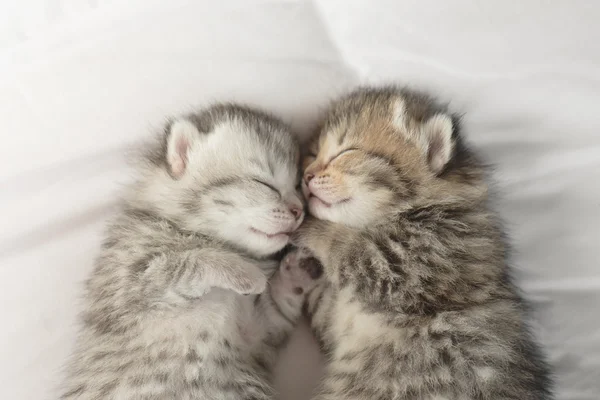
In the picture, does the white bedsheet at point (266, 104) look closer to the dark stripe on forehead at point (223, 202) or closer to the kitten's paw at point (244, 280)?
the kitten's paw at point (244, 280)

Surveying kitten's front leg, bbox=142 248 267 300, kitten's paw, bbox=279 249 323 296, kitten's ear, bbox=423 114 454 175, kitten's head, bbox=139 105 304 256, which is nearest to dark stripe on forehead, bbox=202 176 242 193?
kitten's head, bbox=139 105 304 256

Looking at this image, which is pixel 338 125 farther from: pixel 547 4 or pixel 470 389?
pixel 470 389

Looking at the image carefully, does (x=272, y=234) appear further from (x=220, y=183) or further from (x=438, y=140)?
(x=438, y=140)

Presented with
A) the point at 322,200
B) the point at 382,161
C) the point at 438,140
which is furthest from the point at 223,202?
the point at 438,140

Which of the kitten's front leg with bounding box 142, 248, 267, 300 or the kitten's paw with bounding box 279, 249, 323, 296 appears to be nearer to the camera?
the kitten's front leg with bounding box 142, 248, 267, 300

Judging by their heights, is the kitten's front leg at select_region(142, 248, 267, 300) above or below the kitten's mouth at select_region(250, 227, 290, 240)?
below

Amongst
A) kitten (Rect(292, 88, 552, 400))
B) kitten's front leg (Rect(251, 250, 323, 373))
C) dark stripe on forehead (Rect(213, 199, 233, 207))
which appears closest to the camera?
kitten (Rect(292, 88, 552, 400))

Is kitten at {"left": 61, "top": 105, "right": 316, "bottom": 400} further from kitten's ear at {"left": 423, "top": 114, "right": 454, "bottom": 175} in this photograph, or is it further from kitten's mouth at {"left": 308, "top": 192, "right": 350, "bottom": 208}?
kitten's ear at {"left": 423, "top": 114, "right": 454, "bottom": 175}

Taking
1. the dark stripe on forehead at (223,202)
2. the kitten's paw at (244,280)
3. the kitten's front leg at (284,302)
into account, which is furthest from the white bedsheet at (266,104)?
the dark stripe on forehead at (223,202)

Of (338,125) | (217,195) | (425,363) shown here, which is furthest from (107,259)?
(425,363)
